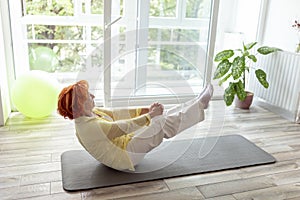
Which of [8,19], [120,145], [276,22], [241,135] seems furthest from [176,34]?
[120,145]

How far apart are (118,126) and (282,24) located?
2468 millimetres

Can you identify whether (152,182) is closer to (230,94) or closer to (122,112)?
→ (122,112)

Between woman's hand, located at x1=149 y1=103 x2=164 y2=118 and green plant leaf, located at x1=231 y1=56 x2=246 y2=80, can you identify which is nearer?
woman's hand, located at x1=149 y1=103 x2=164 y2=118

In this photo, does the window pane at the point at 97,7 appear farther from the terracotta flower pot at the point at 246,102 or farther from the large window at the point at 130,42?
the terracotta flower pot at the point at 246,102

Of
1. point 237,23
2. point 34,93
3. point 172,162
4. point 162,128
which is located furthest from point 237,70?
point 34,93

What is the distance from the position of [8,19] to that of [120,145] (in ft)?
6.26

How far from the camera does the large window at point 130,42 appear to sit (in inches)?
129

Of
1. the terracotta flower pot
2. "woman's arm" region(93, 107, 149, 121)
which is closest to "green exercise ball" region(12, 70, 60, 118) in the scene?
"woman's arm" region(93, 107, 149, 121)

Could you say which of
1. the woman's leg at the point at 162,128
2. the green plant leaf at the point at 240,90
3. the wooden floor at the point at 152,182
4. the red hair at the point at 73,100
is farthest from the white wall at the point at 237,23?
the red hair at the point at 73,100

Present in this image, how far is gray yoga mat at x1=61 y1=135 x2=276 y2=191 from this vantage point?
1920mm

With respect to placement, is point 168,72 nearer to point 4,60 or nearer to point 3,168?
point 4,60

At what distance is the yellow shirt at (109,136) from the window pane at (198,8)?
2169mm

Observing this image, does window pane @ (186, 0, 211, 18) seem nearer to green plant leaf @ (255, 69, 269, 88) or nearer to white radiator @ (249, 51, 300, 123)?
white radiator @ (249, 51, 300, 123)

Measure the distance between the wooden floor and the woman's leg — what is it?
23 centimetres
